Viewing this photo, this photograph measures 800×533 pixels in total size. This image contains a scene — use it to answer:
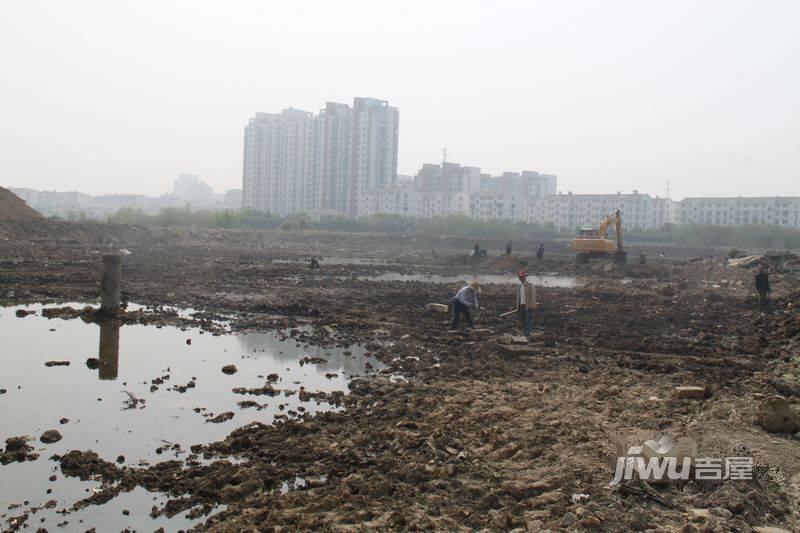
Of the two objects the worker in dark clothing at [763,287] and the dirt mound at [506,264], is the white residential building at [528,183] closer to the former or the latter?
the dirt mound at [506,264]

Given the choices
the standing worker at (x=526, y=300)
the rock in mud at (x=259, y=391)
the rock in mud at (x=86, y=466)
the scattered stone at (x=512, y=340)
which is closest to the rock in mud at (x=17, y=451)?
the rock in mud at (x=86, y=466)

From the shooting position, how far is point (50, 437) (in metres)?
6.95

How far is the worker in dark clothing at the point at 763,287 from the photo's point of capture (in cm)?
1789

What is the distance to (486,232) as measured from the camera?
85.4m

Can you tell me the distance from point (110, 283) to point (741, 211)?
126 m

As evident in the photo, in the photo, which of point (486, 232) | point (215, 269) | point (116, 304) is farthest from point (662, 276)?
point (486, 232)

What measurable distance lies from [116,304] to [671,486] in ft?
41.2

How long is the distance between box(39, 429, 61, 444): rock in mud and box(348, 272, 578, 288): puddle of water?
2179 centimetres

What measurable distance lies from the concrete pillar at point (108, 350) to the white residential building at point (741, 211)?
10809 cm

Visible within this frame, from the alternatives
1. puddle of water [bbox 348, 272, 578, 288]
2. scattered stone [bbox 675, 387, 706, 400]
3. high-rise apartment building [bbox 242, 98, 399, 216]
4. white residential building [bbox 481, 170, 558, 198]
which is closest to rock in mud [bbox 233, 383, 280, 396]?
scattered stone [bbox 675, 387, 706, 400]

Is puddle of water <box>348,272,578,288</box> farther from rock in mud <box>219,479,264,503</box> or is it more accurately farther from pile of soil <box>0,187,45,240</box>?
rock in mud <box>219,479,264,503</box>

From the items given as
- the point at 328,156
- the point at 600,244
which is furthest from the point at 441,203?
the point at 600,244

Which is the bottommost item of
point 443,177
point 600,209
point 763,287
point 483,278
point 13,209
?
point 483,278

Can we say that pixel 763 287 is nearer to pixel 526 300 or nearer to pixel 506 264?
pixel 526 300
